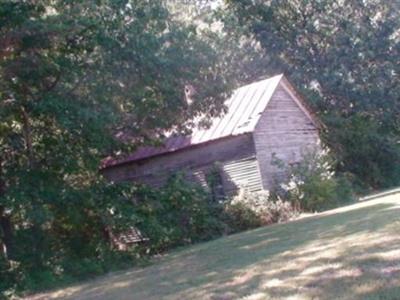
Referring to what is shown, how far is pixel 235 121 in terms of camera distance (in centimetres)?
2758

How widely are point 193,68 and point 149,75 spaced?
4.33 feet

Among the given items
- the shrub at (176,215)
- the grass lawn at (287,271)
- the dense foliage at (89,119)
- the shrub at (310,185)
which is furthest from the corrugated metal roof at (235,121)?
the grass lawn at (287,271)

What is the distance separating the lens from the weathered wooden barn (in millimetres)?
27156

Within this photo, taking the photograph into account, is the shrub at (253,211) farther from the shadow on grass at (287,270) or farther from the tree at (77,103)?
the shadow on grass at (287,270)

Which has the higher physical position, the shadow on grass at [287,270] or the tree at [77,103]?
the tree at [77,103]

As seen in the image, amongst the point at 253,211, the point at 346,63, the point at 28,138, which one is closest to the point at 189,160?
the point at 253,211

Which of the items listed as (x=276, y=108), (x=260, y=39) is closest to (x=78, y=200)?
(x=276, y=108)

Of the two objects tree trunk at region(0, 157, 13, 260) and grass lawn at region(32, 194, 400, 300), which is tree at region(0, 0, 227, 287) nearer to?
tree trunk at region(0, 157, 13, 260)

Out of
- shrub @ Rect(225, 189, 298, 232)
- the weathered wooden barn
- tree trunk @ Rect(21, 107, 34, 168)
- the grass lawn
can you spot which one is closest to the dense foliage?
tree trunk @ Rect(21, 107, 34, 168)

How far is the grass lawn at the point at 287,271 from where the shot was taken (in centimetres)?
799

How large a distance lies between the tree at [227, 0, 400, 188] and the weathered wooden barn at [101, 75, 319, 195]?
23.3 ft

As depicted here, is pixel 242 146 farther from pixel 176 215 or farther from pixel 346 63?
pixel 346 63

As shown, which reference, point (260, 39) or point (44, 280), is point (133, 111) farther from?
point (260, 39)

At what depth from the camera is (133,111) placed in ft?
61.2
